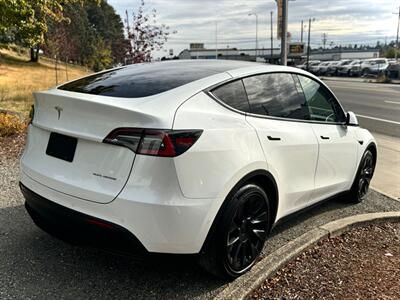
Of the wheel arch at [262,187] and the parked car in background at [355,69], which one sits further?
the parked car in background at [355,69]

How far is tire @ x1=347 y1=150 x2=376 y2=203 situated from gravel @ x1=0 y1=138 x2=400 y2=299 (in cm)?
124

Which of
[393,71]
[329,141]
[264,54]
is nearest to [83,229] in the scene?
[329,141]

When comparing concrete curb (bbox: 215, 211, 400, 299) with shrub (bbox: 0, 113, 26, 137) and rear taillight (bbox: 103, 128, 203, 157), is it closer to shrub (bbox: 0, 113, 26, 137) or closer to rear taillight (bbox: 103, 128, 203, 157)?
rear taillight (bbox: 103, 128, 203, 157)

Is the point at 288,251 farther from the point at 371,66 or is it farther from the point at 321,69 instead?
the point at 321,69

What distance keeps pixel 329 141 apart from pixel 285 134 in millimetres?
872

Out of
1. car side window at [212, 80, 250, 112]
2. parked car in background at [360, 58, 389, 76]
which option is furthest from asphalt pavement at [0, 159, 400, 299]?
parked car in background at [360, 58, 389, 76]

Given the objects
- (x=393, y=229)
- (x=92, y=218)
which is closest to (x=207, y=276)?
(x=92, y=218)

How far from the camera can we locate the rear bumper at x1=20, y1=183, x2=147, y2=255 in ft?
9.30

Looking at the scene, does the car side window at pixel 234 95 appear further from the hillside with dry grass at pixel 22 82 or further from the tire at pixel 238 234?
the hillside with dry grass at pixel 22 82

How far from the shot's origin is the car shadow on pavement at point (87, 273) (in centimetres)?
311

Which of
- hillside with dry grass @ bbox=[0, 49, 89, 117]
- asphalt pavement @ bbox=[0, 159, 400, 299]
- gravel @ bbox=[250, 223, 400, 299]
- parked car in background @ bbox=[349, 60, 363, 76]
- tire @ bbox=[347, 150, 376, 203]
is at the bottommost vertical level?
gravel @ bbox=[250, 223, 400, 299]

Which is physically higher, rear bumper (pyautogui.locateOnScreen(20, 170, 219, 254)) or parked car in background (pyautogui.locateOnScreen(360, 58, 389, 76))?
parked car in background (pyautogui.locateOnScreen(360, 58, 389, 76))

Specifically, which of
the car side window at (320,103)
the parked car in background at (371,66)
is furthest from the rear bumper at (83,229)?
the parked car in background at (371,66)

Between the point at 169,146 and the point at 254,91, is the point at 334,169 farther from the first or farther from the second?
the point at 169,146
